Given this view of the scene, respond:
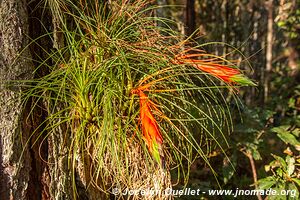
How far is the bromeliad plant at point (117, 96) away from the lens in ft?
4.80

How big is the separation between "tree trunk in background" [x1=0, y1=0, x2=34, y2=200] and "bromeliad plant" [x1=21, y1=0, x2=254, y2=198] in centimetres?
9

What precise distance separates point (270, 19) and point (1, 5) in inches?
142

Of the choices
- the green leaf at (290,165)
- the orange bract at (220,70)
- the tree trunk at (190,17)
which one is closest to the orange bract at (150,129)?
the orange bract at (220,70)

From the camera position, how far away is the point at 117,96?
58.3 inches

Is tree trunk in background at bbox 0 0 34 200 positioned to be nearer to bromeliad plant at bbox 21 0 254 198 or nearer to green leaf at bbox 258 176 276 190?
bromeliad plant at bbox 21 0 254 198

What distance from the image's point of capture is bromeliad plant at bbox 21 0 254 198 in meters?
1.46

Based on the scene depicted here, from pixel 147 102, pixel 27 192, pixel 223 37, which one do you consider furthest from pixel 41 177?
pixel 223 37

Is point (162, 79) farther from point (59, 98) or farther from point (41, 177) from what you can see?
point (41, 177)

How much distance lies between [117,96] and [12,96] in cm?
39

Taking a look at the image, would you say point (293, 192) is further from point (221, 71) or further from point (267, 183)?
point (221, 71)

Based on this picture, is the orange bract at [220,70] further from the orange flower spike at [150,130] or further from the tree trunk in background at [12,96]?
the tree trunk in background at [12,96]

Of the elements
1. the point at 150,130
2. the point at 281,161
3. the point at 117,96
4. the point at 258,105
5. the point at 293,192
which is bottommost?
the point at 258,105

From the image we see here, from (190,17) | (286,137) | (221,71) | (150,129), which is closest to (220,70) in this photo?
(221,71)

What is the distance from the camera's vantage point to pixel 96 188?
1710mm
